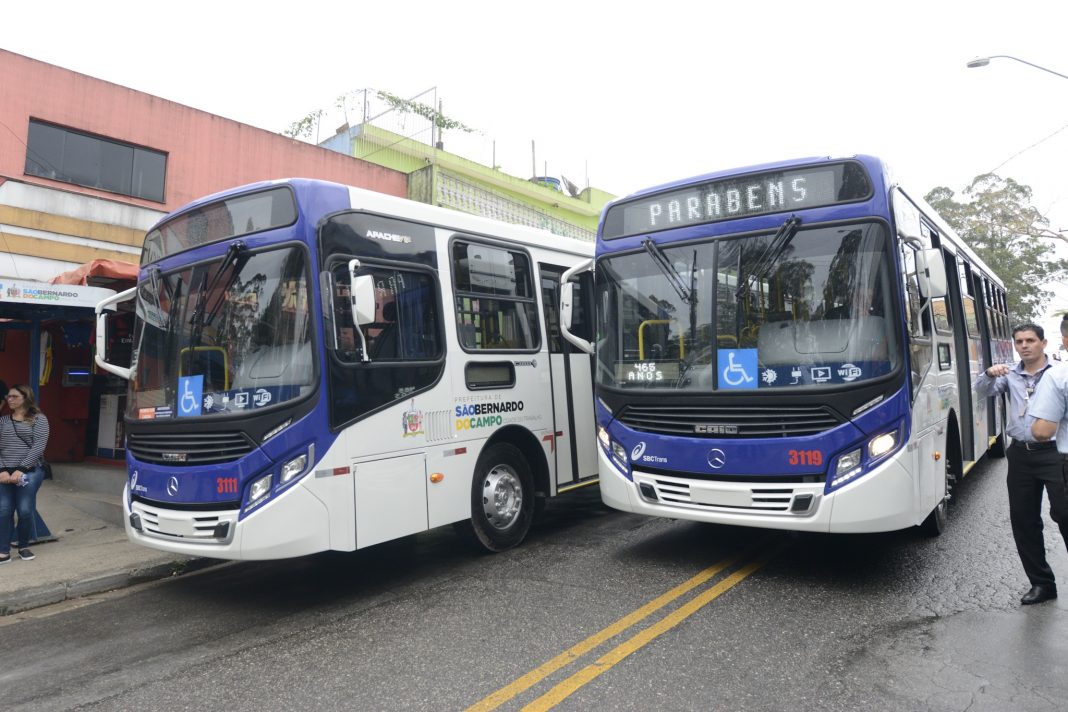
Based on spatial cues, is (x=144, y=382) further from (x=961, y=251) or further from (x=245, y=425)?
(x=961, y=251)

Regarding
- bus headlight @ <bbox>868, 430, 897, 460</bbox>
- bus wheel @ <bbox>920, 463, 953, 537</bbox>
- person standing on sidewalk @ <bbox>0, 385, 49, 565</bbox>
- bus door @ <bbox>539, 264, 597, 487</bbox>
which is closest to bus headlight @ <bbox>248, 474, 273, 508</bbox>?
bus door @ <bbox>539, 264, 597, 487</bbox>

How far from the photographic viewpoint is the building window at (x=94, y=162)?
1155cm

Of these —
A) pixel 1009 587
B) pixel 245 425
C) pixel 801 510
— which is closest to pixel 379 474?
pixel 245 425

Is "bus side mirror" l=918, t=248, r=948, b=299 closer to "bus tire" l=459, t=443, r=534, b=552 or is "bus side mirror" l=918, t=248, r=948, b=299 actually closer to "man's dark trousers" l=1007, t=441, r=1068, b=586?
"man's dark trousers" l=1007, t=441, r=1068, b=586

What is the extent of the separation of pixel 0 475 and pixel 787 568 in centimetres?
731

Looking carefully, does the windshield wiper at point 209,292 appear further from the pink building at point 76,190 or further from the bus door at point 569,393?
the pink building at point 76,190

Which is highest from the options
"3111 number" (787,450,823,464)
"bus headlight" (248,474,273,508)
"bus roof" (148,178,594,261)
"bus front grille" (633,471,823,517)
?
"bus roof" (148,178,594,261)

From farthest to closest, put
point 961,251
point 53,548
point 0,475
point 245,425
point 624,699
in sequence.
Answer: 1. point 961,251
2. point 53,548
3. point 0,475
4. point 245,425
5. point 624,699

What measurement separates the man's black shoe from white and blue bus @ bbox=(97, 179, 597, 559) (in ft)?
13.2

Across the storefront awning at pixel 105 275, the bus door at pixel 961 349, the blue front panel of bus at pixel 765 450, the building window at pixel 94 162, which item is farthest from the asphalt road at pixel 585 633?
the building window at pixel 94 162

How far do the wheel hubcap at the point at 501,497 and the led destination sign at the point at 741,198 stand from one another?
7.89 ft

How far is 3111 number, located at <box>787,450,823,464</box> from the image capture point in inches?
200

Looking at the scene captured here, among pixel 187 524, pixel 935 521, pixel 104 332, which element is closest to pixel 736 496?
pixel 935 521

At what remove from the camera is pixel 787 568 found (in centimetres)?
580
